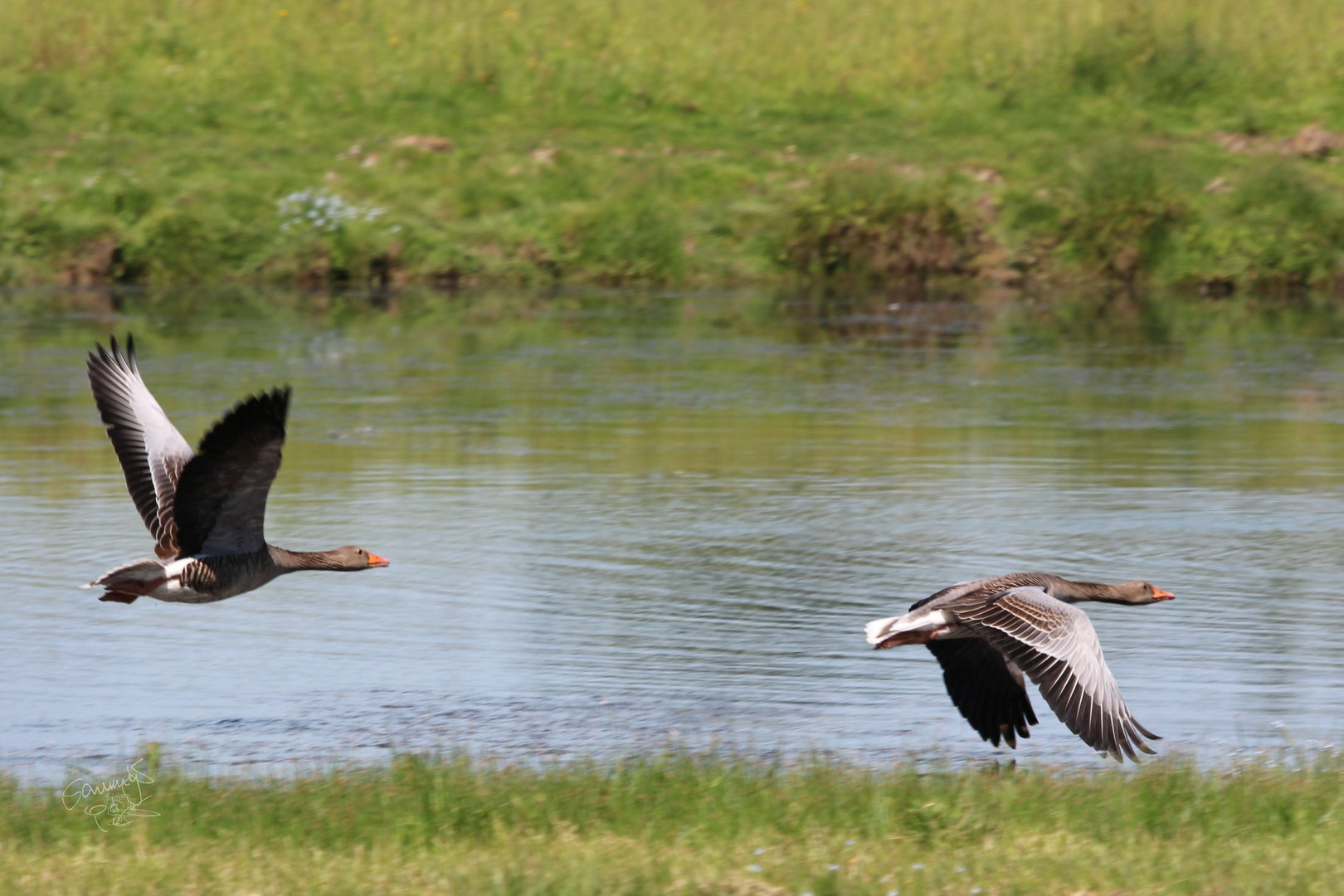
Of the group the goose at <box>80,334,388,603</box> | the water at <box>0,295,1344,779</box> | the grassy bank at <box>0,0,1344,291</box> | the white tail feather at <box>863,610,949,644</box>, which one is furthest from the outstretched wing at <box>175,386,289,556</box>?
the grassy bank at <box>0,0,1344,291</box>

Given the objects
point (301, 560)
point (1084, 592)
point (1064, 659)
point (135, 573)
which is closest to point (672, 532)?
point (301, 560)

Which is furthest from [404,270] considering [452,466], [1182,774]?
[1182,774]

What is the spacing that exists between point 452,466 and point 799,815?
10.1 meters

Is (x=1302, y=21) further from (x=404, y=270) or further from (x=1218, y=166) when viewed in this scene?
(x=404, y=270)

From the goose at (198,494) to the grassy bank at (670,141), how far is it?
73.2 feet

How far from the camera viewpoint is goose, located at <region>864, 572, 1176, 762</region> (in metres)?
7.34

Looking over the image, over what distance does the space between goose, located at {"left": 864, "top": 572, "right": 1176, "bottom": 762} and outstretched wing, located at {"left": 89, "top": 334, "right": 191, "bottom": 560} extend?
121 inches

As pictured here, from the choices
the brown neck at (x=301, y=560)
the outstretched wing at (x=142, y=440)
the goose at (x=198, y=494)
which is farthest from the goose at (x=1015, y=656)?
the outstretched wing at (x=142, y=440)

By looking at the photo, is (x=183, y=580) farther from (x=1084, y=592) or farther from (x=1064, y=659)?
(x=1084, y=592)

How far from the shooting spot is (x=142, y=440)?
9.06 m

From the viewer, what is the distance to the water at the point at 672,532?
943cm

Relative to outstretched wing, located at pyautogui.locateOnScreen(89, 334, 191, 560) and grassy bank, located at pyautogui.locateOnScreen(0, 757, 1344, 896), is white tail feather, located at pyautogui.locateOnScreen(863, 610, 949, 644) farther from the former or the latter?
outstretched wing, located at pyautogui.locateOnScreen(89, 334, 191, 560)

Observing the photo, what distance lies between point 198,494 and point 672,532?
19.2ft

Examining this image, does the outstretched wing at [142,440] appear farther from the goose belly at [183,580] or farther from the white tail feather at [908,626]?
the white tail feather at [908,626]
